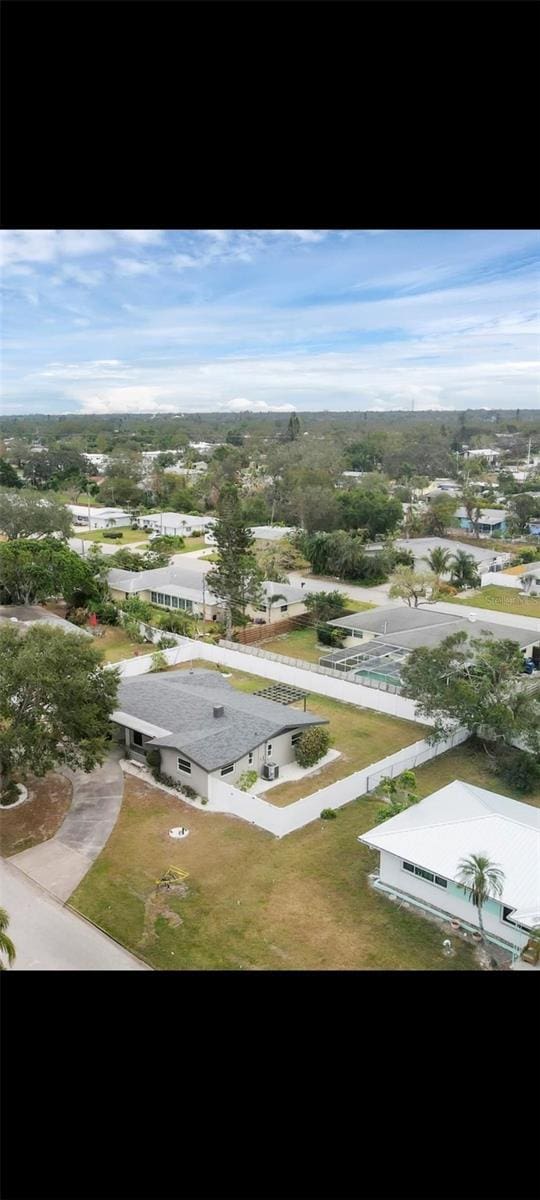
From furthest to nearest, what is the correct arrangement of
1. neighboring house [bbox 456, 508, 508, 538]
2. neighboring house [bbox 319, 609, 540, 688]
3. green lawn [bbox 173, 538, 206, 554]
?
neighboring house [bbox 456, 508, 508, 538]
green lawn [bbox 173, 538, 206, 554]
neighboring house [bbox 319, 609, 540, 688]

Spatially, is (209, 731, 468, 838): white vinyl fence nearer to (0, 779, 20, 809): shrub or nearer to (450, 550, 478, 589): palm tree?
(0, 779, 20, 809): shrub

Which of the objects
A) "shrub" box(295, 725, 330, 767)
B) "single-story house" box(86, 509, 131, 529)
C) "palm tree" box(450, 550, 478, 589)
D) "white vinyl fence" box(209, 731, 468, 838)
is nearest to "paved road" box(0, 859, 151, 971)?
"white vinyl fence" box(209, 731, 468, 838)

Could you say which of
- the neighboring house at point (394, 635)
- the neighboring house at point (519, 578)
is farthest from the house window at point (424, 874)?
the neighboring house at point (519, 578)

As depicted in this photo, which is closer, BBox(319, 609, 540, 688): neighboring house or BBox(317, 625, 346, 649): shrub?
BBox(319, 609, 540, 688): neighboring house

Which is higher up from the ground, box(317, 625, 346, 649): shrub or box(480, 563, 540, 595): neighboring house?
box(480, 563, 540, 595): neighboring house

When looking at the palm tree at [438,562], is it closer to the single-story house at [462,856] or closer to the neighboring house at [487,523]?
the neighboring house at [487,523]
